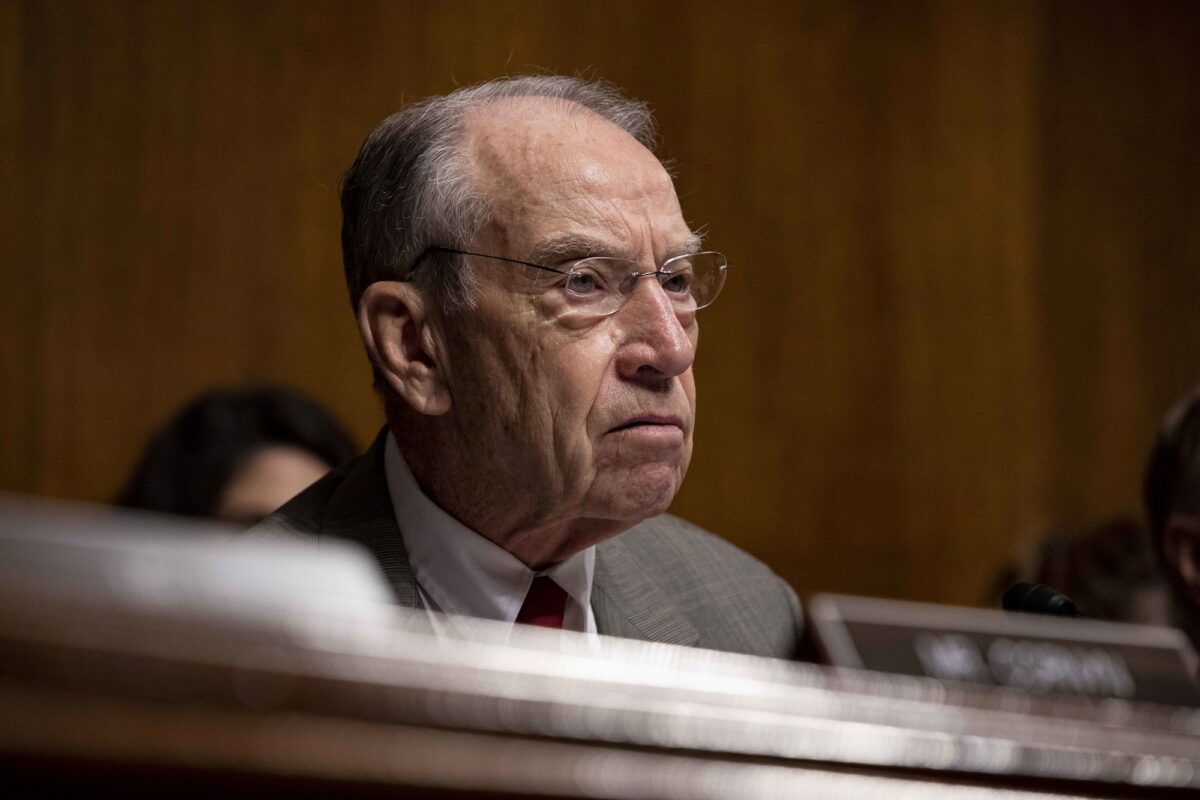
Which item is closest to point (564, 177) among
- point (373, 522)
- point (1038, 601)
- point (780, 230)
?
point (373, 522)

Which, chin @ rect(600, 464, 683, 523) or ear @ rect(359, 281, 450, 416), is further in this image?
ear @ rect(359, 281, 450, 416)

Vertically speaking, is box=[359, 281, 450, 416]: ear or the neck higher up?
box=[359, 281, 450, 416]: ear

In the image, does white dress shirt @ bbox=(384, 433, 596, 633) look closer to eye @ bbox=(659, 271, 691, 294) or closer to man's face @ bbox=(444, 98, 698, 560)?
man's face @ bbox=(444, 98, 698, 560)

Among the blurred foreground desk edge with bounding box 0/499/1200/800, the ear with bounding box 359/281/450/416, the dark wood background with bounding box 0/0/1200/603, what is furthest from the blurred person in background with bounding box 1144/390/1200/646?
the dark wood background with bounding box 0/0/1200/603

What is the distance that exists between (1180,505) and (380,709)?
1.64 m

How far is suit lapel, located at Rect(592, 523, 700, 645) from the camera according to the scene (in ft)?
5.41

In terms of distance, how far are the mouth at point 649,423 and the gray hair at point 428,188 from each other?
0.80 feet

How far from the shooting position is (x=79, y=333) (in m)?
3.23

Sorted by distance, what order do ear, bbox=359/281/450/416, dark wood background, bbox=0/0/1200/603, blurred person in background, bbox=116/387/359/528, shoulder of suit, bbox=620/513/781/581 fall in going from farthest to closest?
1. dark wood background, bbox=0/0/1200/603
2. blurred person in background, bbox=116/387/359/528
3. shoulder of suit, bbox=620/513/781/581
4. ear, bbox=359/281/450/416

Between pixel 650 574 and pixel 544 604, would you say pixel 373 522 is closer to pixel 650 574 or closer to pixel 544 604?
pixel 544 604

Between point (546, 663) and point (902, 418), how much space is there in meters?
3.53

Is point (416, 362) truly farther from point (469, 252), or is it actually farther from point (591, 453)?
point (591, 453)

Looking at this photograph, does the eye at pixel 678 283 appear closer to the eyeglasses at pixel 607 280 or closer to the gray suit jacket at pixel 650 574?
the eyeglasses at pixel 607 280

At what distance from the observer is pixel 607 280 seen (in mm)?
1578
